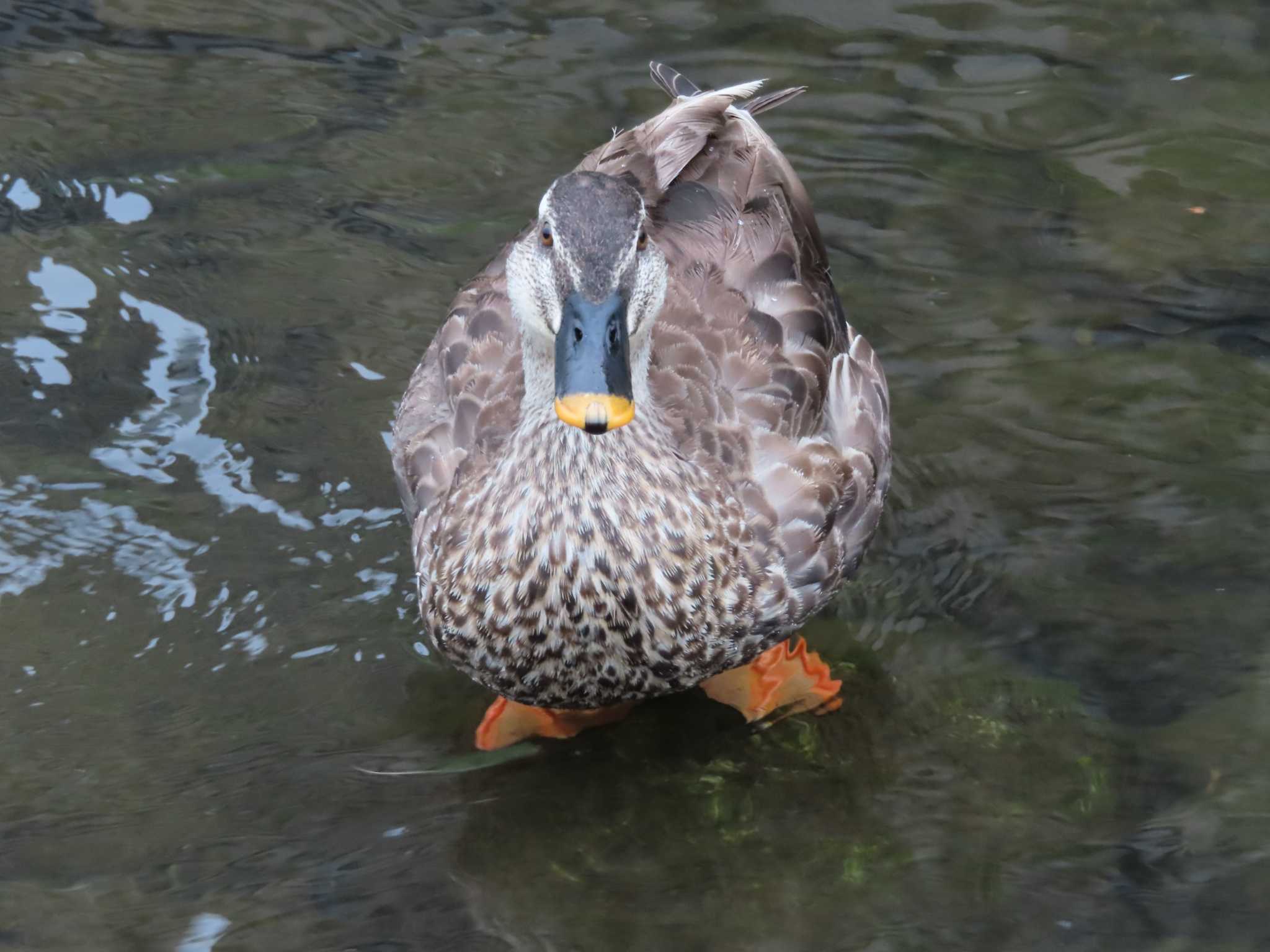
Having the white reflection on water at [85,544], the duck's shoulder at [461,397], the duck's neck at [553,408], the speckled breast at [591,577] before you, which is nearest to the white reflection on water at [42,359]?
the white reflection on water at [85,544]

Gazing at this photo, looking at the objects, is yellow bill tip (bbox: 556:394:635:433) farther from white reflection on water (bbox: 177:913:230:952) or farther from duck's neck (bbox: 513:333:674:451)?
white reflection on water (bbox: 177:913:230:952)

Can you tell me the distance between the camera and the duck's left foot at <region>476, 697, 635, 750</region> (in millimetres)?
4539

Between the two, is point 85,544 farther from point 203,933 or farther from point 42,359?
point 203,933

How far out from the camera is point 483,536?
4.15 metres

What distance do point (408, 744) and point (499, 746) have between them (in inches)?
10.4

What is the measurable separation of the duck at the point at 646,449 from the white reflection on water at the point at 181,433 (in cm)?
67

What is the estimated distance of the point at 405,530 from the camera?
17.1 ft

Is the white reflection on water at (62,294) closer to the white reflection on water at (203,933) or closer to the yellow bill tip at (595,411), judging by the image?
the white reflection on water at (203,933)

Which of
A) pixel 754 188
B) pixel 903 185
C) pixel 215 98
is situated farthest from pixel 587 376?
pixel 215 98

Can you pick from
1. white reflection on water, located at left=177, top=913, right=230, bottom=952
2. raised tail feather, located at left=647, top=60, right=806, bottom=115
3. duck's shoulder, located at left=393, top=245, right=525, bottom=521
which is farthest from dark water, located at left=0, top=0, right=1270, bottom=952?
raised tail feather, located at left=647, top=60, right=806, bottom=115

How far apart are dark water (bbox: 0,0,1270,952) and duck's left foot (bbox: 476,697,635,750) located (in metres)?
0.06

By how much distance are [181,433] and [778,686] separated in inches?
91.9

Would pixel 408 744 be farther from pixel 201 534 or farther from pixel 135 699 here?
pixel 201 534

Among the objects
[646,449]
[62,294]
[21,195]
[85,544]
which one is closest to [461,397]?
[646,449]
